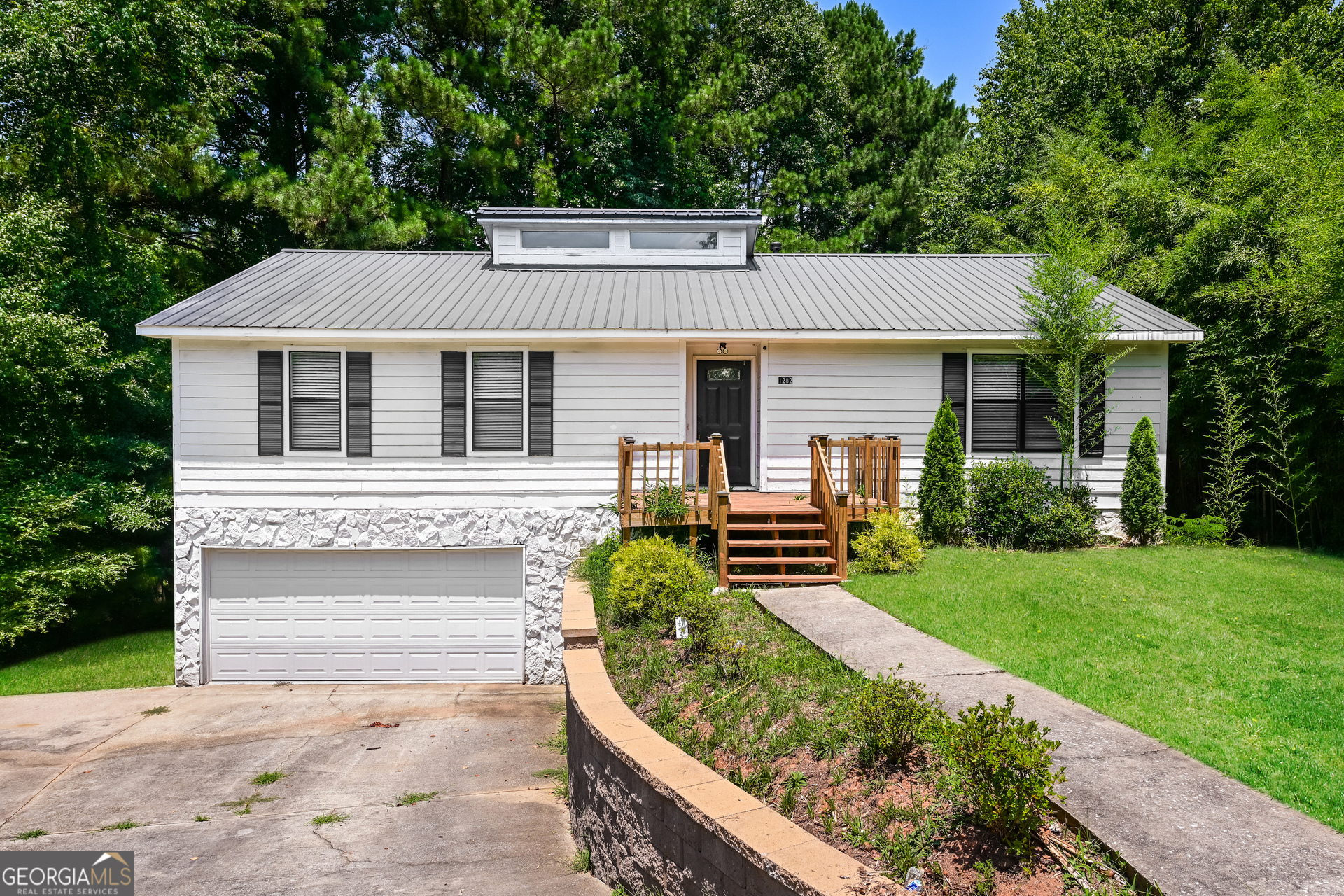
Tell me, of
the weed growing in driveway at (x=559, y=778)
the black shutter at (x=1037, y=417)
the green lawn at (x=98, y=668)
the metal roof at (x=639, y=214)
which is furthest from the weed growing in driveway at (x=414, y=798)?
the metal roof at (x=639, y=214)

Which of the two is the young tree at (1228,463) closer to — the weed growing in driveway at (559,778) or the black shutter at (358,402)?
the weed growing in driveway at (559,778)

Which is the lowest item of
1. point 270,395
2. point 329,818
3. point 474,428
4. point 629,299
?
point 329,818

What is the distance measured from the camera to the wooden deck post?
776 centimetres

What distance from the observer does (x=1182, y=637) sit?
5.68m

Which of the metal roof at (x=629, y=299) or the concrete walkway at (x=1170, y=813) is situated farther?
the metal roof at (x=629, y=299)

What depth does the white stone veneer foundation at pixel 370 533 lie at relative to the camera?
9.67m

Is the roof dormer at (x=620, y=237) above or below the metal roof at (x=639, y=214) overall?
below

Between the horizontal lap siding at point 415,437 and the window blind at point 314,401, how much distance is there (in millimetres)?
235

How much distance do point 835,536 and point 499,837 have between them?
459cm

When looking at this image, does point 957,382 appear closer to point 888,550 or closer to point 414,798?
point 888,550

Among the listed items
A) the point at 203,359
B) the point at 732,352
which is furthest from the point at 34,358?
the point at 732,352

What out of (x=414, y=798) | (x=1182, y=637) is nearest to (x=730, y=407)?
(x=1182, y=637)

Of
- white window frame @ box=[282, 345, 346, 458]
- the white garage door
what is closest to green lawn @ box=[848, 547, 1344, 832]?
the white garage door

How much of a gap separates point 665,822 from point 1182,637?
4648 mm
